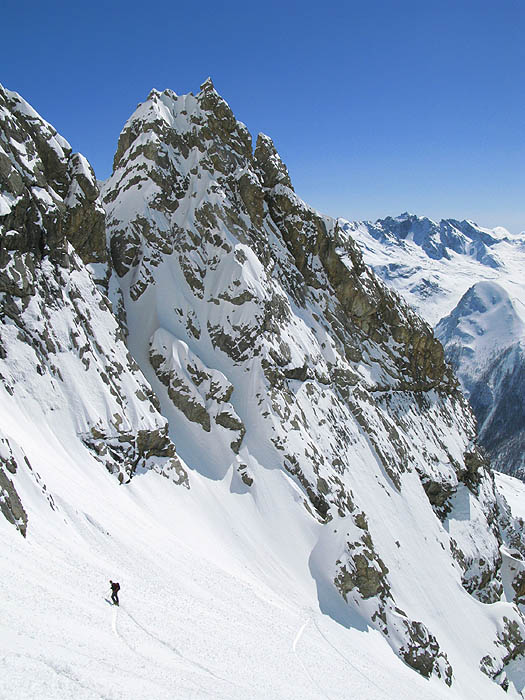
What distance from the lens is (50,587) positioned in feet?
70.1

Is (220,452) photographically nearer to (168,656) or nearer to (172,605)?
(172,605)

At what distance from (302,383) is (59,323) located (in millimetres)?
35193

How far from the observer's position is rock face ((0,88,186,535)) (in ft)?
137

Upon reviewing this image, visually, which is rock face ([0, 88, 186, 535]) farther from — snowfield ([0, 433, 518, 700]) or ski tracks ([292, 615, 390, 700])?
ski tracks ([292, 615, 390, 700])

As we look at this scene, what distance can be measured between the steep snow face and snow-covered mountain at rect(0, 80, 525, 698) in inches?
13.8

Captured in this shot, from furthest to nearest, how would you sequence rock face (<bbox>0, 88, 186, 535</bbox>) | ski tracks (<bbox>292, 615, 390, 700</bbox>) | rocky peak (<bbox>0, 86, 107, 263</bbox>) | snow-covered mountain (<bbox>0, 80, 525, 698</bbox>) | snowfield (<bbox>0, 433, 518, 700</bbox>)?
rocky peak (<bbox>0, 86, 107, 263</bbox>) < rock face (<bbox>0, 88, 186, 535</bbox>) < ski tracks (<bbox>292, 615, 390, 700</bbox>) < snow-covered mountain (<bbox>0, 80, 525, 698</bbox>) < snowfield (<bbox>0, 433, 518, 700</bbox>)

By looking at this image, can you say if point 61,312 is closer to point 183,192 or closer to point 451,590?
point 183,192

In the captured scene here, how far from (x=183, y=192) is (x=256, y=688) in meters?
69.5

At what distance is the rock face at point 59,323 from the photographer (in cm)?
4191

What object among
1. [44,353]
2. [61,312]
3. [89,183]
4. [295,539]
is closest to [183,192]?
[89,183]

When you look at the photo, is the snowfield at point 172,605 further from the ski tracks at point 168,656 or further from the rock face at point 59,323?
the rock face at point 59,323

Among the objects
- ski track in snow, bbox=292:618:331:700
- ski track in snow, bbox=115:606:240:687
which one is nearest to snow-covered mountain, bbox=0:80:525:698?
ski track in snow, bbox=115:606:240:687

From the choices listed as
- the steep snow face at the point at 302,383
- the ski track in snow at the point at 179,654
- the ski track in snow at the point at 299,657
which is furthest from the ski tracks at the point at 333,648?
the ski track in snow at the point at 179,654

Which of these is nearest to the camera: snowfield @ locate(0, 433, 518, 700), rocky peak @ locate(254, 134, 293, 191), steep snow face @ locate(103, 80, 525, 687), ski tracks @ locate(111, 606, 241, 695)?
snowfield @ locate(0, 433, 518, 700)
